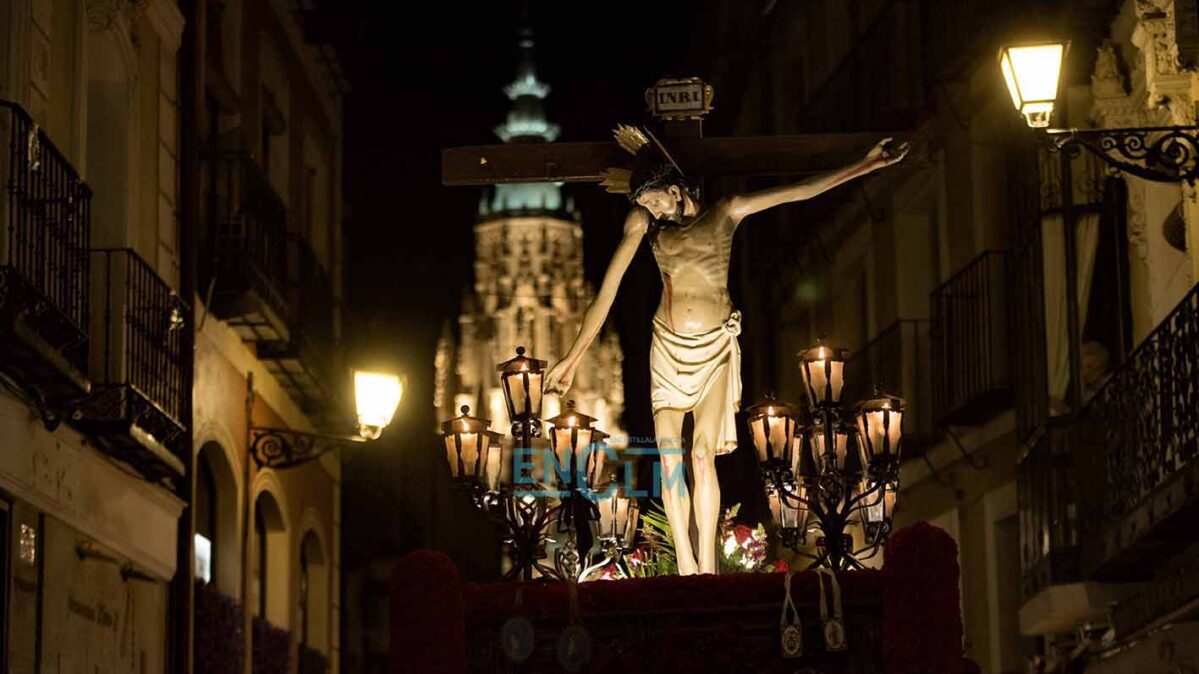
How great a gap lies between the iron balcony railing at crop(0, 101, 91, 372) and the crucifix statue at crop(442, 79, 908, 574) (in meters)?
3.13

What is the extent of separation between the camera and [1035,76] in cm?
1487

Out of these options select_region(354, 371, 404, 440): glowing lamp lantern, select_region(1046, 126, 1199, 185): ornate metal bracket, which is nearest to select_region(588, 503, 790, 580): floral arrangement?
select_region(1046, 126, 1199, 185): ornate metal bracket

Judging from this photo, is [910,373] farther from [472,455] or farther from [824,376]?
[472,455]

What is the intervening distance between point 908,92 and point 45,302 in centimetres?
1138

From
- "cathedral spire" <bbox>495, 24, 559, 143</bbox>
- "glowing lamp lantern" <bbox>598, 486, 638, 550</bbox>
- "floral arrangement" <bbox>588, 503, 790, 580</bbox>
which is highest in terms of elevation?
"cathedral spire" <bbox>495, 24, 559, 143</bbox>

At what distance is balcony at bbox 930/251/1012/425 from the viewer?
22.0 meters

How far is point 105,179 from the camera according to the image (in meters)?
19.2

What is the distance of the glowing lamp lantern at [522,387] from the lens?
1416 centimetres

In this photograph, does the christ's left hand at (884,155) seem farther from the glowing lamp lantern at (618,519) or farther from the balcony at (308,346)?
the balcony at (308,346)

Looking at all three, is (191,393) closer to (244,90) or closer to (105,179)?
(105,179)

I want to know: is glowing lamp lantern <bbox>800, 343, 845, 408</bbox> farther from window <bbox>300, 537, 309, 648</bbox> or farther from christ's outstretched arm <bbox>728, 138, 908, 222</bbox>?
window <bbox>300, 537, 309, 648</bbox>

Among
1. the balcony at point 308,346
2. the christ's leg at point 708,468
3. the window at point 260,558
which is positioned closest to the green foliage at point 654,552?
the christ's leg at point 708,468

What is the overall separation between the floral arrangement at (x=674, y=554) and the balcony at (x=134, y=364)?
4.60m

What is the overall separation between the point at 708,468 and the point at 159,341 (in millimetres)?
6837
